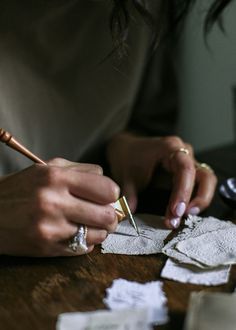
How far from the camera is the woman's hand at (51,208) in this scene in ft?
1.99

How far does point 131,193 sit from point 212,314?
43cm

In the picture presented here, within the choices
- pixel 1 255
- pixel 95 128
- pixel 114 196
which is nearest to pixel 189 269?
pixel 114 196

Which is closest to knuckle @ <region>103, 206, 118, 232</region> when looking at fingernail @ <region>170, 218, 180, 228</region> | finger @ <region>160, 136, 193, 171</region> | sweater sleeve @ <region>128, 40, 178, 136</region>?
fingernail @ <region>170, 218, 180, 228</region>

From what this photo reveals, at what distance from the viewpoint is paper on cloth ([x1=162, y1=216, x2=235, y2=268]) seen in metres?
0.62

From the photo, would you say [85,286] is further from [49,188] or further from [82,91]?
[82,91]

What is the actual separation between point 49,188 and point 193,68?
3.06 ft

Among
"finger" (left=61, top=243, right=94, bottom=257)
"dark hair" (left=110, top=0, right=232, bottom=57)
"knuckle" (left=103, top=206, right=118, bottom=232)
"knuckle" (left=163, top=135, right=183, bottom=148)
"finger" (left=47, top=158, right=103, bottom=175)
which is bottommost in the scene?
"finger" (left=61, top=243, right=94, bottom=257)

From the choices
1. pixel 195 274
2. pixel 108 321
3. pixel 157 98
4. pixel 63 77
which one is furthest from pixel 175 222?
pixel 157 98

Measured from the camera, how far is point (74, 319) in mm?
504

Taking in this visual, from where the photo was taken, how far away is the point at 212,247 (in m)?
0.65

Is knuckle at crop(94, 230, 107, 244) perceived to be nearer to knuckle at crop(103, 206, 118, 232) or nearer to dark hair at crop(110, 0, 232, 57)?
knuckle at crop(103, 206, 118, 232)

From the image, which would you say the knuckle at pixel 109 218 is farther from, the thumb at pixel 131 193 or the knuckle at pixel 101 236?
the thumb at pixel 131 193

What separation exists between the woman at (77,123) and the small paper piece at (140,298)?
0.26 ft

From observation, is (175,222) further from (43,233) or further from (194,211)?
(43,233)
